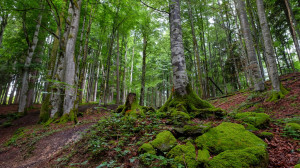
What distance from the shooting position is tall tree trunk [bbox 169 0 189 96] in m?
5.27

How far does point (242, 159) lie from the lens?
1918 mm

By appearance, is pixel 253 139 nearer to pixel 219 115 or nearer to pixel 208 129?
pixel 208 129

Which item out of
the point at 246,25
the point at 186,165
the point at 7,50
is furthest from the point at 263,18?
the point at 7,50

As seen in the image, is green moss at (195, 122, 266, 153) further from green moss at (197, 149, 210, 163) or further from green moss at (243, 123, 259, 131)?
green moss at (243, 123, 259, 131)

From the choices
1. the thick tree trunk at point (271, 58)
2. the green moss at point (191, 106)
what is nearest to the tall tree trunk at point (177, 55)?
the green moss at point (191, 106)

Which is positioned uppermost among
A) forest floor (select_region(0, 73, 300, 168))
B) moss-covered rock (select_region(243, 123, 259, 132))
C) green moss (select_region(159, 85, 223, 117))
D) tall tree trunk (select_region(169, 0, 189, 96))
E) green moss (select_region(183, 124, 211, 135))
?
tall tree trunk (select_region(169, 0, 189, 96))

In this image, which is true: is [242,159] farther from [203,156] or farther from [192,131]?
[192,131]

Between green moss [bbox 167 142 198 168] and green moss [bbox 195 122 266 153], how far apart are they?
0.40m

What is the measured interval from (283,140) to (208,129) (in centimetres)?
143

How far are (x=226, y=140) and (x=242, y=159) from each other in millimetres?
590

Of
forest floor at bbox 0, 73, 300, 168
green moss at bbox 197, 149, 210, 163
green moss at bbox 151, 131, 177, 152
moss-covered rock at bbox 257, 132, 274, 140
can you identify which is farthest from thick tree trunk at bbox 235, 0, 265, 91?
green moss at bbox 151, 131, 177, 152

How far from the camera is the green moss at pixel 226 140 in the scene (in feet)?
7.79

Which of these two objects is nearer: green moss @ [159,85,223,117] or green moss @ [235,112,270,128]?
green moss @ [235,112,270,128]

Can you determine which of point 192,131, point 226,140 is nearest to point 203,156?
point 226,140
